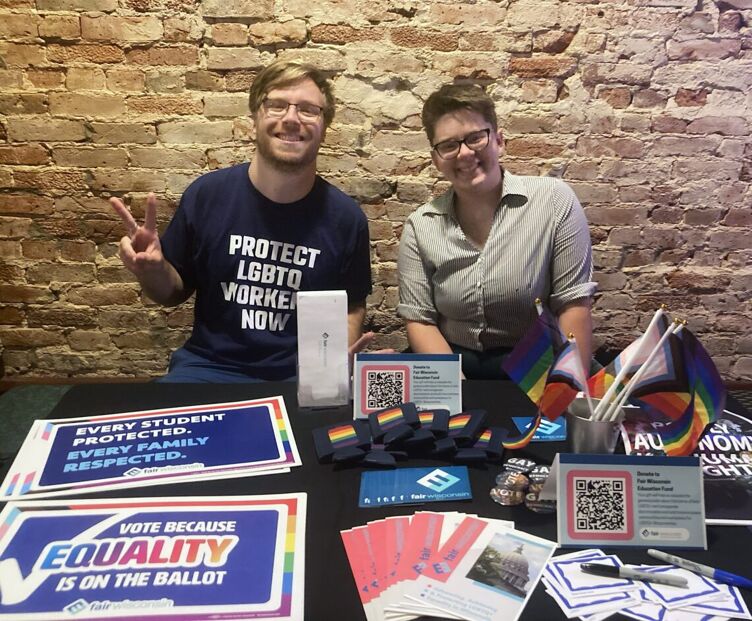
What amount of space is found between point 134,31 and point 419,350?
1.48 meters

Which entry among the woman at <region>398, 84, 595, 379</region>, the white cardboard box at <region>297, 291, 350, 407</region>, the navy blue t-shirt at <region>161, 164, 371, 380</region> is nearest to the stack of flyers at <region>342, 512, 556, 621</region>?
the white cardboard box at <region>297, 291, 350, 407</region>

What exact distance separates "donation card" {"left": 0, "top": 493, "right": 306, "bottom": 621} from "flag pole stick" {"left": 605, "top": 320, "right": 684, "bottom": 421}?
0.50m

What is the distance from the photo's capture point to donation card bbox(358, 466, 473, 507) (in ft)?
3.17

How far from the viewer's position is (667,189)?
235cm

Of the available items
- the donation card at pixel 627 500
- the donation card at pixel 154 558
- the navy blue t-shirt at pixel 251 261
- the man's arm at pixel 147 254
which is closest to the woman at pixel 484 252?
the navy blue t-shirt at pixel 251 261

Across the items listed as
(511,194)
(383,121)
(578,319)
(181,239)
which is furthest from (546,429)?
(383,121)

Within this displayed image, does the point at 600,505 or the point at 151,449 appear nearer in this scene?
the point at 600,505

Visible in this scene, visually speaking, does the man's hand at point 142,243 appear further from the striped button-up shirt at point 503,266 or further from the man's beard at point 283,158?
the striped button-up shirt at point 503,266

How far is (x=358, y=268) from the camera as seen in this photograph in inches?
75.6

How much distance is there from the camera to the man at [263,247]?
181 centimetres

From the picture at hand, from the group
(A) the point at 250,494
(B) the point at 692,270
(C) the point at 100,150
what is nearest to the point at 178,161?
(C) the point at 100,150

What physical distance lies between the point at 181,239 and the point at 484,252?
0.87 metres

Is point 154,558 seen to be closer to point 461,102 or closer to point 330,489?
point 330,489

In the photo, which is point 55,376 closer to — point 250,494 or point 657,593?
point 250,494
